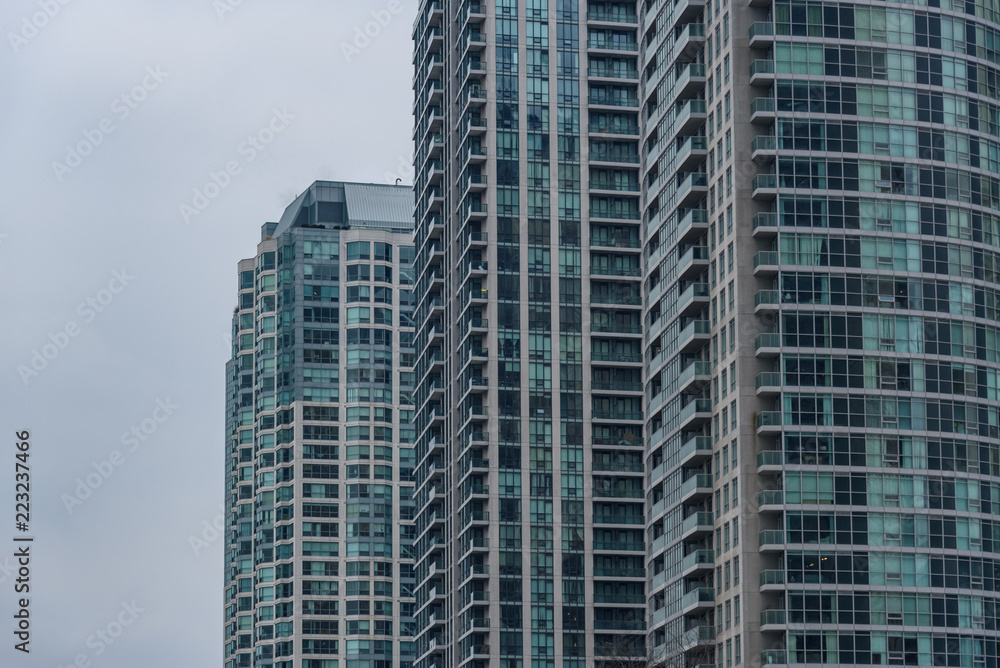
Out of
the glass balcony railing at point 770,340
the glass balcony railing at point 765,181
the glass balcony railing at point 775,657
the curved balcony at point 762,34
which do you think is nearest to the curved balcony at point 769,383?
the glass balcony railing at point 770,340

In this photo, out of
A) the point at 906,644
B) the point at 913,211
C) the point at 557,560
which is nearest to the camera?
the point at 906,644

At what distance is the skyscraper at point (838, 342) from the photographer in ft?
459

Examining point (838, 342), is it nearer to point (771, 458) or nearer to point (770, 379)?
point (770, 379)

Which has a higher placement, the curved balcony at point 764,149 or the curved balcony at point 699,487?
the curved balcony at point 764,149

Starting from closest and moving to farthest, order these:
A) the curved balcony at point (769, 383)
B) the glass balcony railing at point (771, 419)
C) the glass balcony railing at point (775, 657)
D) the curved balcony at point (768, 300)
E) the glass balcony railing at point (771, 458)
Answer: the glass balcony railing at point (775, 657) < the glass balcony railing at point (771, 458) < the glass balcony railing at point (771, 419) < the curved balcony at point (769, 383) < the curved balcony at point (768, 300)

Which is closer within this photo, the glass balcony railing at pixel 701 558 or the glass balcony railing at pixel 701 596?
the glass balcony railing at pixel 701 596

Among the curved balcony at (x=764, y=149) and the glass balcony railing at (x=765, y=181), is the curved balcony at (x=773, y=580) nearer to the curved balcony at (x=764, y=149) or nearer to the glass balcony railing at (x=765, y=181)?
the glass balcony railing at (x=765, y=181)

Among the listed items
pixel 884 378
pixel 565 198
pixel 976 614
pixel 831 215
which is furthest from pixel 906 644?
pixel 565 198

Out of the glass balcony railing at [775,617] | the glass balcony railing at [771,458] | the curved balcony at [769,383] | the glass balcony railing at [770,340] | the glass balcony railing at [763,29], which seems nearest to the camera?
the glass balcony railing at [775,617]

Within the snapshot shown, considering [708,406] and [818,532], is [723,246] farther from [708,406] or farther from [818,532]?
[818,532]

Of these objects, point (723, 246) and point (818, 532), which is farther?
point (723, 246)

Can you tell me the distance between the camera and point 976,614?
141 m

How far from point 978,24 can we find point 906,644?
5028 cm

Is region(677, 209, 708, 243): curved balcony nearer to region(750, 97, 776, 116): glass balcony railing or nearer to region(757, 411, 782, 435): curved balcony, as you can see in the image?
region(750, 97, 776, 116): glass balcony railing
